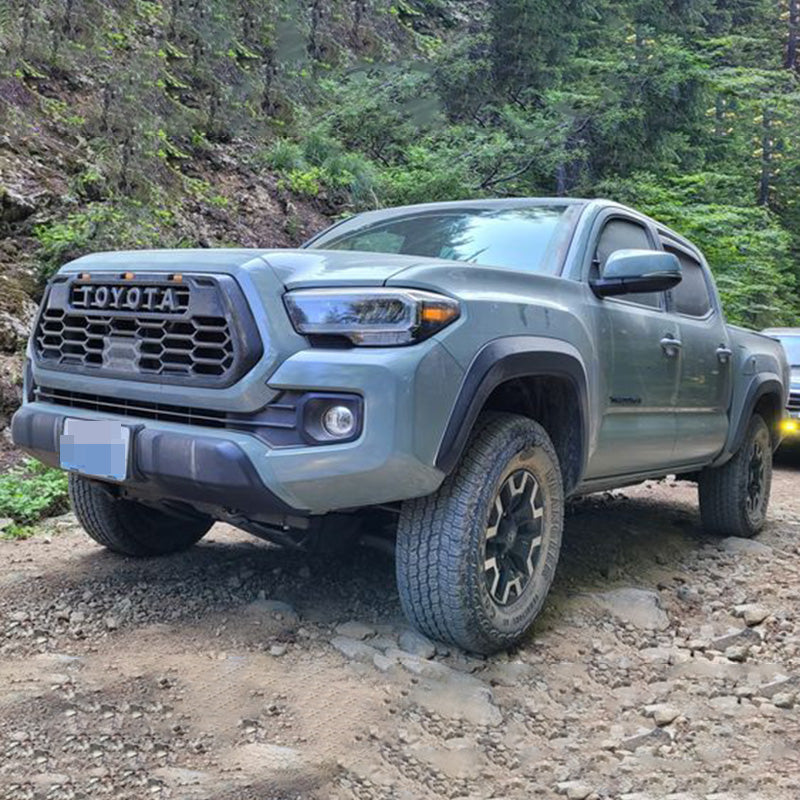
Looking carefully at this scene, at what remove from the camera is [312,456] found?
2.47 m

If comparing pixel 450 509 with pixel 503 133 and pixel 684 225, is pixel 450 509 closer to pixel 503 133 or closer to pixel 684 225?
pixel 503 133

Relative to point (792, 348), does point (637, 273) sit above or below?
above

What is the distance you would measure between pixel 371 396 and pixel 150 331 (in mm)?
860

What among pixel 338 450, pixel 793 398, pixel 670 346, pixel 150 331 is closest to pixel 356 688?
pixel 338 450

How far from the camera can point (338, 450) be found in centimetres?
246

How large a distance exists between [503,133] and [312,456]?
41.3ft

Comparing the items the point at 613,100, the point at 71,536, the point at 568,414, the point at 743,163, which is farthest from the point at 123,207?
the point at 743,163

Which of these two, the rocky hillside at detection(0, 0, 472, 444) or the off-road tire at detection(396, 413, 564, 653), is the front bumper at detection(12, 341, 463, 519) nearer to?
the off-road tire at detection(396, 413, 564, 653)

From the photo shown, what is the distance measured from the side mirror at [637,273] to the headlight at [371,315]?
3.97 feet

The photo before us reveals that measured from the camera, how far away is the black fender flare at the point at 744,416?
4844 mm

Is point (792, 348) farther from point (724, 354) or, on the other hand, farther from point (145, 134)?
point (145, 134)

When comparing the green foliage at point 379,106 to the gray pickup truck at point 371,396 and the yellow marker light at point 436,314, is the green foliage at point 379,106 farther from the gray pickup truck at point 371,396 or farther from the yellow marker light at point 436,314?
the yellow marker light at point 436,314

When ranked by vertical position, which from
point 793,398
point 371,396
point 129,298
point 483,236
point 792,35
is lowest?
point 793,398

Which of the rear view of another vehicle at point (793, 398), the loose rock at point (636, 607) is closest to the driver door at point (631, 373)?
the loose rock at point (636, 607)
